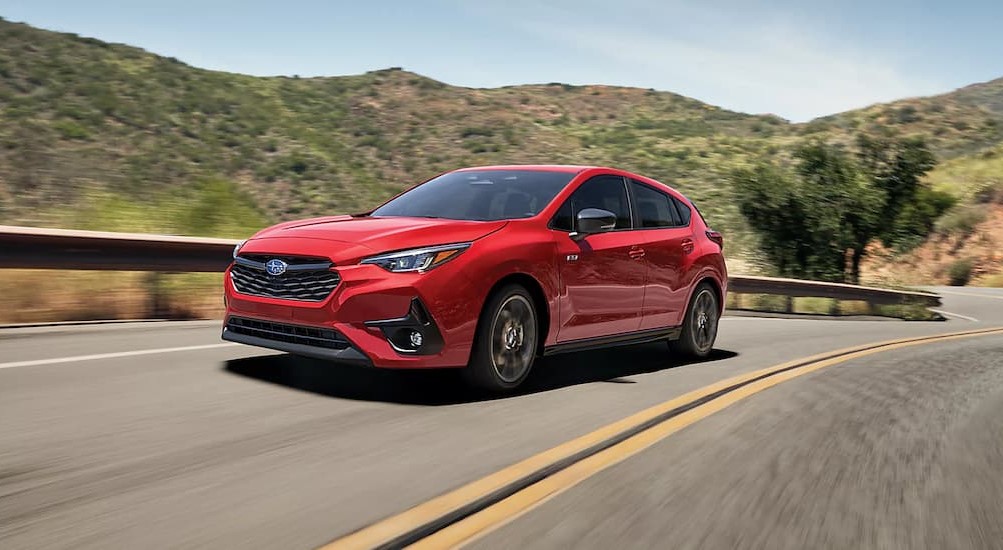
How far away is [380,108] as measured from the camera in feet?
192

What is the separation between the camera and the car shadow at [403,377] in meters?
6.73

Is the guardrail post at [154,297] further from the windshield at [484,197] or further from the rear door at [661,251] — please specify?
the rear door at [661,251]

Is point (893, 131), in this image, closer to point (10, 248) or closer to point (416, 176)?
point (416, 176)

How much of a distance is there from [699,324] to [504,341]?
342 centimetres

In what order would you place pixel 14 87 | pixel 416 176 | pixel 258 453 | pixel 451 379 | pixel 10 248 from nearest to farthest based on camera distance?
1. pixel 258 453
2. pixel 451 379
3. pixel 10 248
4. pixel 14 87
5. pixel 416 176

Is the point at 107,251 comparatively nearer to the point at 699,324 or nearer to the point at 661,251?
the point at 661,251

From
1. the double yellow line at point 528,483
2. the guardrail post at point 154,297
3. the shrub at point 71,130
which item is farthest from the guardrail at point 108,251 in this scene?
the shrub at point 71,130

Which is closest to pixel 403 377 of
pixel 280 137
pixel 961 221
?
pixel 280 137

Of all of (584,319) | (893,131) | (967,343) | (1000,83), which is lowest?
(967,343)

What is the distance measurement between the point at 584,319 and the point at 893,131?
30.0 m

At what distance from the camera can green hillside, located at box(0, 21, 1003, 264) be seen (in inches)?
547

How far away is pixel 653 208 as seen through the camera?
9.01 m

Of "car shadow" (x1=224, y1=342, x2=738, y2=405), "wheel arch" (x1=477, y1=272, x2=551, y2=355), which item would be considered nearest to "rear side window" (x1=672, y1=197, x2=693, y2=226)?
"car shadow" (x1=224, y1=342, x2=738, y2=405)

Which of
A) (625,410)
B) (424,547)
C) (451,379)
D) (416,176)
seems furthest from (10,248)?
(416,176)
